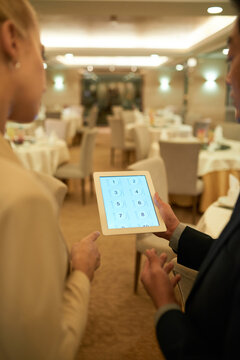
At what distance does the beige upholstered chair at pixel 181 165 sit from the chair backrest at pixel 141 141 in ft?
6.25

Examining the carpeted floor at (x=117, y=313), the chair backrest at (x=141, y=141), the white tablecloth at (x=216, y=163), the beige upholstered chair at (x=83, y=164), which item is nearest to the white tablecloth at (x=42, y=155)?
the beige upholstered chair at (x=83, y=164)

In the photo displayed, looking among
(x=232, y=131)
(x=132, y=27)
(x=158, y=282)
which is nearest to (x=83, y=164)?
(x=232, y=131)

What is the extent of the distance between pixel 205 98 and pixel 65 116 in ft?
16.7

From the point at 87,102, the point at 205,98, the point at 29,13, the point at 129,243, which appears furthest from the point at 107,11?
the point at 87,102

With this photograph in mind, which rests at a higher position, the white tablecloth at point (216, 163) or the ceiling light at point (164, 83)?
the ceiling light at point (164, 83)

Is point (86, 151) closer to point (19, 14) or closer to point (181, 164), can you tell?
point (181, 164)

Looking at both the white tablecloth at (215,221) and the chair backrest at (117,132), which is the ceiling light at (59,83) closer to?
the chair backrest at (117,132)

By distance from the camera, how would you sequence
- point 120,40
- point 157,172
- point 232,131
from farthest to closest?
point 120,40
point 232,131
point 157,172

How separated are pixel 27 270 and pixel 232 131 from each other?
230 inches

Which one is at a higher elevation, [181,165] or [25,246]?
[25,246]

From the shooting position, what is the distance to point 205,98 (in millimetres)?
12695

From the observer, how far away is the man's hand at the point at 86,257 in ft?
2.82

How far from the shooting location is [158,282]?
38.4 inches

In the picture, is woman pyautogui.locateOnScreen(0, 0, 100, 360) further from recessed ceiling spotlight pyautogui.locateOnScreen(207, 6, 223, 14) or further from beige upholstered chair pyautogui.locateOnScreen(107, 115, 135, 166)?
beige upholstered chair pyautogui.locateOnScreen(107, 115, 135, 166)
